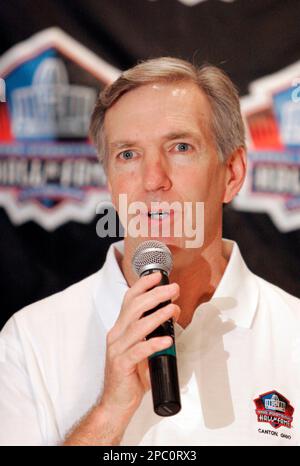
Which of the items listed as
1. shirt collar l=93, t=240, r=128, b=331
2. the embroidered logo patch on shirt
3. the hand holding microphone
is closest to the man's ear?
shirt collar l=93, t=240, r=128, b=331

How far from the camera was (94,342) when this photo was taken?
1.80m

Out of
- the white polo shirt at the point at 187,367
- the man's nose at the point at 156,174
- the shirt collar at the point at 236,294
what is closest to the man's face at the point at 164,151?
the man's nose at the point at 156,174

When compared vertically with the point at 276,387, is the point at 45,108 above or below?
above

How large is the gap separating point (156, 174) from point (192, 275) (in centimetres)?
36

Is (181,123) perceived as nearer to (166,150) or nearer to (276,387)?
(166,150)

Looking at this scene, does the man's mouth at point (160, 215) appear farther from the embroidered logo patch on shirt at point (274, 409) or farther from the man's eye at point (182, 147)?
the embroidered logo patch on shirt at point (274, 409)

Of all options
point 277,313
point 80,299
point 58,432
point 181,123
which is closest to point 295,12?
point 181,123

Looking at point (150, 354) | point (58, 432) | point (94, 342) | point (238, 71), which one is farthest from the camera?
point (238, 71)

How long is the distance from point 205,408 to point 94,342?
0.36 metres

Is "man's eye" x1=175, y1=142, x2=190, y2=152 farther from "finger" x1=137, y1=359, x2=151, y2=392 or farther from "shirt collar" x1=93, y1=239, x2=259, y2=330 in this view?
"finger" x1=137, y1=359, x2=151, y2=392

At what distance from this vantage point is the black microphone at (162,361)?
3.87 feet

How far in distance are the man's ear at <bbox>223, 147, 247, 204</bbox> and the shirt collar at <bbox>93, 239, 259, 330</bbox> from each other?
188 millimetres

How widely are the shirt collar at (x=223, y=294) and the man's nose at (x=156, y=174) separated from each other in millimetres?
301

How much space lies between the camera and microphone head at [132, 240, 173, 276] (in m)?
1.33
